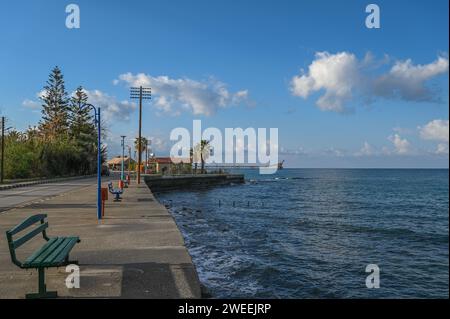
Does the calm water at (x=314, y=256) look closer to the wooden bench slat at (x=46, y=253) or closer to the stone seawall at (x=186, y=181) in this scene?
the wooden bench slat at (x=46, y=253)

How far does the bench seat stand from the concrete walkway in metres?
0.47

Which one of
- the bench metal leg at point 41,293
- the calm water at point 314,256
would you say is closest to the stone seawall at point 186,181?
the calm water at point 314,256

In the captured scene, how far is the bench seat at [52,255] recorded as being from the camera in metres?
5.32

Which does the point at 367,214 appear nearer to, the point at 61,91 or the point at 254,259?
the point at 254,259

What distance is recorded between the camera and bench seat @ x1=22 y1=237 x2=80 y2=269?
532 centimetres

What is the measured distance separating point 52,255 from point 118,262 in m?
1.81

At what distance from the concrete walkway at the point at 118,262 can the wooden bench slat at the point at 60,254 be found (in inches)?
18.6

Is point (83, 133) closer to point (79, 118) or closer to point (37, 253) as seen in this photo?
point (79, 118)

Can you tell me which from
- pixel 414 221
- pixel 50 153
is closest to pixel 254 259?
pixel 414 221

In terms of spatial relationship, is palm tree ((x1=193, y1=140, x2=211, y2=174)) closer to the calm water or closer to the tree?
the tree

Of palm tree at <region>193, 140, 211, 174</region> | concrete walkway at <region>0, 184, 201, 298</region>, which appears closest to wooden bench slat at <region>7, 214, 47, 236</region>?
concrete walkway at <region>0, 184, 201, 298</region>

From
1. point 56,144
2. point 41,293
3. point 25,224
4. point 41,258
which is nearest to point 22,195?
point 25,224

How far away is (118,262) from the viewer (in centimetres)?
743

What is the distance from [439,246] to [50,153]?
51353mm
